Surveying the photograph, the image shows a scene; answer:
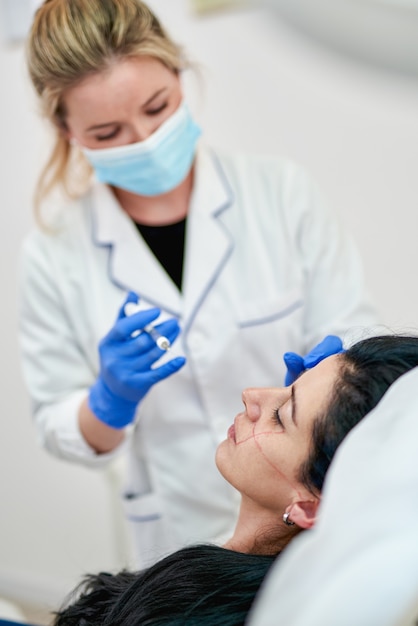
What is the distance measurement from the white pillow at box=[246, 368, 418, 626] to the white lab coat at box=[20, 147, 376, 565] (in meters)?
0.70

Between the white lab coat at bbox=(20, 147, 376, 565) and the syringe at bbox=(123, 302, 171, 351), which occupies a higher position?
the syringe at bbox=(123, 302, 171, 351)

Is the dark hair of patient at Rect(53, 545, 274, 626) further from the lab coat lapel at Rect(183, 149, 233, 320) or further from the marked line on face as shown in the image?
the lab coat lapel at Rect(183, 149, 233, 320)

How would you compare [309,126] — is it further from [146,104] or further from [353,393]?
[353,393]

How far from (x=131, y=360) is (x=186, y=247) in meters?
0.32

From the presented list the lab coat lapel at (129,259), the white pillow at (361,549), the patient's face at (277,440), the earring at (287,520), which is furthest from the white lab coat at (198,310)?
the white pillow at (361,549)

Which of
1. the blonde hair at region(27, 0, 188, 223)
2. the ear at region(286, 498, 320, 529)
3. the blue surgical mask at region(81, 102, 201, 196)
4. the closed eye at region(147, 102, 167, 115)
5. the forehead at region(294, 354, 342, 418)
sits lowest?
the ear at region(286, 498, 320, 529)

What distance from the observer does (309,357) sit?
1160 millimetres

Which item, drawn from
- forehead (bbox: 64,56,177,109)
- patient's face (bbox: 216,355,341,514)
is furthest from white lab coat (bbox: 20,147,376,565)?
patient's face (bbox: 216,355,341,514)

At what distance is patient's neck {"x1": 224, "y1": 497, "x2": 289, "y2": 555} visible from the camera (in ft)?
3.51

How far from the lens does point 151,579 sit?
1047 mm

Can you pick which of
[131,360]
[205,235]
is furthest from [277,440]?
[205,235]

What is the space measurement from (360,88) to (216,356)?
82 centimetres

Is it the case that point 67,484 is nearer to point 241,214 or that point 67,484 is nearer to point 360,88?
point 241,214

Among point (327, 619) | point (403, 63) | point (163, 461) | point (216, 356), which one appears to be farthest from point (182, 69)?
point (327, 619)
